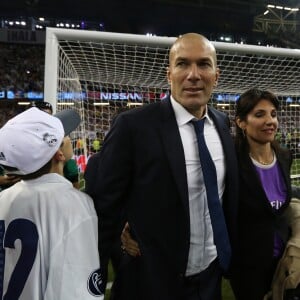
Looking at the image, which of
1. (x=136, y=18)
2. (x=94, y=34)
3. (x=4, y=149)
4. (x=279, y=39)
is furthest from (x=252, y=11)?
(x=4, y=149)

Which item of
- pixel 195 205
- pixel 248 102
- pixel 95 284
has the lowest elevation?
pixel 95 284

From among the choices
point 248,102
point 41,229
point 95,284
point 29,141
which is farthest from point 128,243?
point 248,102

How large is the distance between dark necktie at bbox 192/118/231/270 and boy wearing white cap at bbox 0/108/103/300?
1.49ft

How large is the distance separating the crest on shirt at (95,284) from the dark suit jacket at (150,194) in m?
0.26

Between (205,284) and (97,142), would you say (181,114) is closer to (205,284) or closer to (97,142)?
(205,284)

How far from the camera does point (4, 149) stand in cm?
118

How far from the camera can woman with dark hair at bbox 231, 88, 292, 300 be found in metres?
1.72

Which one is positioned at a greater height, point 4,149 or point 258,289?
point 4,149

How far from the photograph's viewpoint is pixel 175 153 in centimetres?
138

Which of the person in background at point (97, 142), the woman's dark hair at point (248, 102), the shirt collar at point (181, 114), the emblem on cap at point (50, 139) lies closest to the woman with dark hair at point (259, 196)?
the woman's dark hair at point (248, 102)

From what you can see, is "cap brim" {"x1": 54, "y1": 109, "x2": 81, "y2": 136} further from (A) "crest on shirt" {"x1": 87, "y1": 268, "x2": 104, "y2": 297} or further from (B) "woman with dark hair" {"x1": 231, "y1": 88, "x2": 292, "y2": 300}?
(B) "woman with dark hair" {"x1": 231, "y1": 88, "x2": 292, "y2": 300}

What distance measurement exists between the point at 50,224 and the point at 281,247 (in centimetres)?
115

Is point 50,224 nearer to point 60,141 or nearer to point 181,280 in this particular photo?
point 60,141

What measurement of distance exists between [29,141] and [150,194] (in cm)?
47
